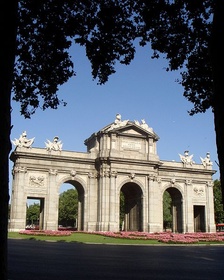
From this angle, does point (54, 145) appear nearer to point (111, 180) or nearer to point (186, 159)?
point (111, 180)

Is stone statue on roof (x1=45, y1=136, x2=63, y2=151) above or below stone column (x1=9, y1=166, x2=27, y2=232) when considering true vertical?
above

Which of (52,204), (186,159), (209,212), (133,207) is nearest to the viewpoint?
(52,204)

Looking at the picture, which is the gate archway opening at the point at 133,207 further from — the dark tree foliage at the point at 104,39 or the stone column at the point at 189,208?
the dark tree foliage at the point at 104,39

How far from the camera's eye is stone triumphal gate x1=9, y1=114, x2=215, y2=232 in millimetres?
48219

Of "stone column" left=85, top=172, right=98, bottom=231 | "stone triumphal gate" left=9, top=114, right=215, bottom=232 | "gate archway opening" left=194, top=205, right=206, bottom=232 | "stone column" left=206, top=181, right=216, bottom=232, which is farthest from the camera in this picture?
"gate archway opening" left=194, top=205, right=206, bottom=232

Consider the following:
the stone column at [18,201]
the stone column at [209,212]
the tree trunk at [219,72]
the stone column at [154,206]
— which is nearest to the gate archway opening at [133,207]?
the stone column at [154,206]

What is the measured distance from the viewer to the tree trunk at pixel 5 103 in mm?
6465

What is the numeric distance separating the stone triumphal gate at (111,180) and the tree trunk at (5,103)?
41.7 metres

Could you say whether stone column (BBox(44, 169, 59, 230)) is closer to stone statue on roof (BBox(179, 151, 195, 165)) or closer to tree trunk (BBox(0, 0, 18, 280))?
stone statue on roof (BBox(179, 151, 195, 165))

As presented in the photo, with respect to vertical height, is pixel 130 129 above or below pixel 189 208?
above

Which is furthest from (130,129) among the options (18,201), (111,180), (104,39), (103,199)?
(104,39)

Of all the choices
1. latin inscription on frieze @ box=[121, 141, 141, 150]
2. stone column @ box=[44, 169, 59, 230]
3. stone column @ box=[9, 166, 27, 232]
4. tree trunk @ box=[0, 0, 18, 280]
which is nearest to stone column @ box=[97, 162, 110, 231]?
latin inscription on frieze @ box=[121, 141, 141, 150]

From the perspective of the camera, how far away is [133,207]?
55.4m

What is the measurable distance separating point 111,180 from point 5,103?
43592 millimetres
